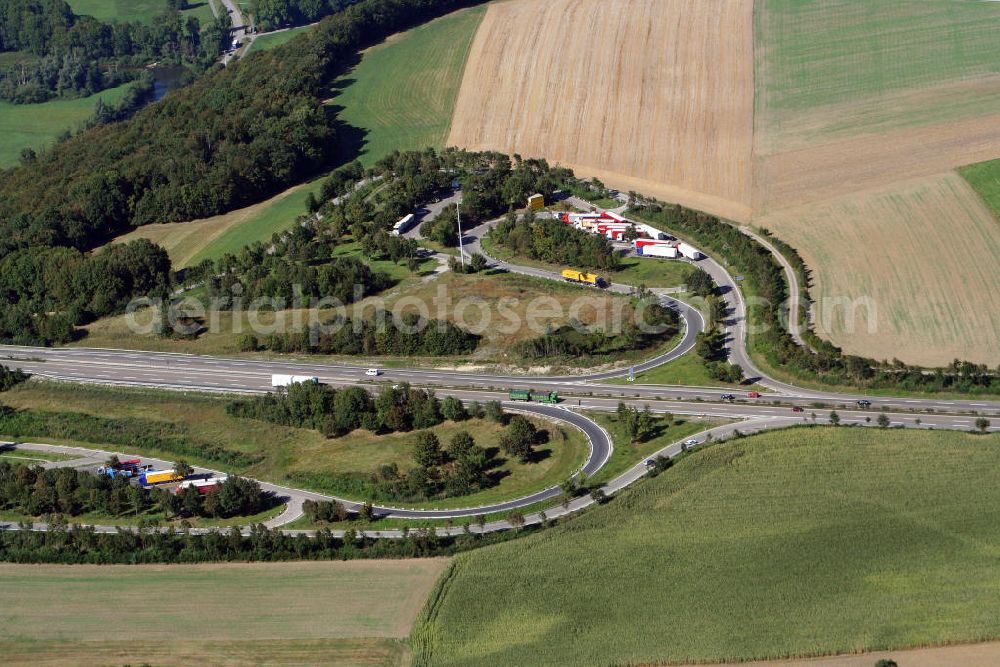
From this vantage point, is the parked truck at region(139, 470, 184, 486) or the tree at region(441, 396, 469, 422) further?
the tree at region(441, 396, 469, 422)

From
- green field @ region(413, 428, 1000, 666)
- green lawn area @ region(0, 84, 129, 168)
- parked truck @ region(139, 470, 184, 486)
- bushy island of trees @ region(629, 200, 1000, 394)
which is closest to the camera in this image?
green field @ region(413, 428, 1000, 666)

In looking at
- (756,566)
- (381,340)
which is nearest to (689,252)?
(381,340)

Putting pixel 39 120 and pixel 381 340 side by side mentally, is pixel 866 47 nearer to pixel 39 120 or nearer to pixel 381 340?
pixel 381 340

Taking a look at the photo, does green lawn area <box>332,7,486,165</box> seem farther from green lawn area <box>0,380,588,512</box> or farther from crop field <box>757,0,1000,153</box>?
green lawn area <box>0,380,588,512</box>

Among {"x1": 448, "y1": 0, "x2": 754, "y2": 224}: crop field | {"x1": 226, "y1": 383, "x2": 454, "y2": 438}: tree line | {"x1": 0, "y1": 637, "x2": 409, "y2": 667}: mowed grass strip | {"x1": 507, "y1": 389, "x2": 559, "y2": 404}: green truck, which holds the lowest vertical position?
{"x1": 0, "y1": 637, "x2": 409, "y2": 667}: mowed grass strip

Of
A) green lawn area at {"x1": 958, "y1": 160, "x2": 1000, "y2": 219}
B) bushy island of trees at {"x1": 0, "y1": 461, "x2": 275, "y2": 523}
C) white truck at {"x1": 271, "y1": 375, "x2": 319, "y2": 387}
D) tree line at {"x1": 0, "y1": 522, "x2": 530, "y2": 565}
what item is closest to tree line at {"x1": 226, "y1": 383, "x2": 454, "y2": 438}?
white truck at {"x1": 271, "y1": 375, "x2": 319, "y2": 387}

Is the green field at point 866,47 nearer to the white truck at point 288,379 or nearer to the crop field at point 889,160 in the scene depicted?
the crop field at point 889,160

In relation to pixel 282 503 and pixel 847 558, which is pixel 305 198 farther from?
pixel 847 558
